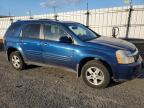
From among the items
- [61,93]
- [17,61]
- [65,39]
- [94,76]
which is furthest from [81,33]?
[17,61]

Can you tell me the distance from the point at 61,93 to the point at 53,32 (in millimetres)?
1942

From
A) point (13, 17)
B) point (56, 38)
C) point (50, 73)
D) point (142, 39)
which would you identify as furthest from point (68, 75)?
point (13, 17)

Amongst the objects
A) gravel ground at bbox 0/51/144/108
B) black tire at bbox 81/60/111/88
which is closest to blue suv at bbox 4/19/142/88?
black tire at bbox 81/60/111/88

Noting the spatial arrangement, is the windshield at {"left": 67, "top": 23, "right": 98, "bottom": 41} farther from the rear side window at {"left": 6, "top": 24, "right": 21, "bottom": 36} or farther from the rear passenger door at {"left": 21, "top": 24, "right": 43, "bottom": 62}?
the rear side window at {"left": 6, "top": 24, "right": 21, "bottom": 36}

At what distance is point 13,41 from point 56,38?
1894 mm

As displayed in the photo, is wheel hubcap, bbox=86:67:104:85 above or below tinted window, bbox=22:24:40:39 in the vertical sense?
below

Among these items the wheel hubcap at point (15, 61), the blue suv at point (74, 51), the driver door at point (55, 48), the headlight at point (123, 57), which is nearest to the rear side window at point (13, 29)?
the blue suv at point (74, 51)

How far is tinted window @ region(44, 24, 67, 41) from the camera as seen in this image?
6113 mm

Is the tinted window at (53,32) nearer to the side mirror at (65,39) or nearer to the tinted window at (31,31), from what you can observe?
the side mirror at (65,39)

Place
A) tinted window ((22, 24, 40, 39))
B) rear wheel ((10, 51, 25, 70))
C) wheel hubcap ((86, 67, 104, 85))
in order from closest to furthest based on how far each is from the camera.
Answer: wheel hubcap ((86, 67, 104, 85)) → tinted window ((22, 24, 40, 39)) → rear wheel ((10, 51, 25, 70))

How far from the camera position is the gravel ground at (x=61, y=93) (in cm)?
453

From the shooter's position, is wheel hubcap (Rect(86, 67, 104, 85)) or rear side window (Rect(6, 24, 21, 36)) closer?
wheel hubcap (Rect(86, 67, 104, 85))

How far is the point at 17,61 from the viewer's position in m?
7.33

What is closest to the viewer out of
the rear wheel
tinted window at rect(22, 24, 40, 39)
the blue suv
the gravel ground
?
the gravel ground
